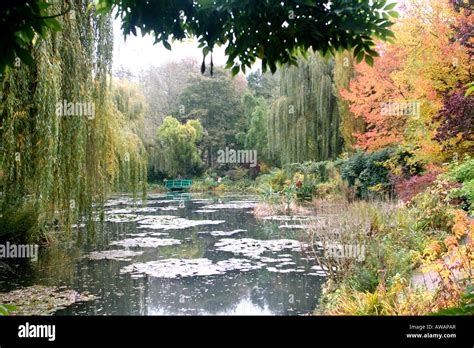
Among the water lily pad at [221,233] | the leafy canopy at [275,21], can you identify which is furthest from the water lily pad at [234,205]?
the leafy canopy at [275,21]

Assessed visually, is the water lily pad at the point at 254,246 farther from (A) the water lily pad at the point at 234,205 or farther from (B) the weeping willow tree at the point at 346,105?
(A) the water lily pad at the point at 234,205

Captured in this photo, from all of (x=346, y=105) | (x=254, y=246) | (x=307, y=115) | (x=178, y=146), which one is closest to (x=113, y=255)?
(x=254, y=246)

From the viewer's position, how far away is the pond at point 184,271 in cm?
309

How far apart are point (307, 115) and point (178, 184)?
4439 mm

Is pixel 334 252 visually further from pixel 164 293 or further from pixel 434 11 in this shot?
pixel 434 11

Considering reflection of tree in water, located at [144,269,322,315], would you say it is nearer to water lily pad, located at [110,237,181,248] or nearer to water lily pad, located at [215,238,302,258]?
water lily pad, located at [215,238,302,258]

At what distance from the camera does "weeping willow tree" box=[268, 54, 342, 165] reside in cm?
850

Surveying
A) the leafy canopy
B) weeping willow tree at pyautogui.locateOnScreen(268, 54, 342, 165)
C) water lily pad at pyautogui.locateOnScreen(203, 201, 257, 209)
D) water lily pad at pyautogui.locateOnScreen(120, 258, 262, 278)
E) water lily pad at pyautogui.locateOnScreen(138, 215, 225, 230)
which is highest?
weeping willow tree at pyautogui.locateOnScreen(268, 54, 342, 165)

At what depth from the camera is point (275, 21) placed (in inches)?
41.5

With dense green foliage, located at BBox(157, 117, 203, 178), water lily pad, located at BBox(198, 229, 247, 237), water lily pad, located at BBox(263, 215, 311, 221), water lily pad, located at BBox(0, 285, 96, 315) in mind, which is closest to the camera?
water lily pad, located at BBox(0, 285, 96, 315)

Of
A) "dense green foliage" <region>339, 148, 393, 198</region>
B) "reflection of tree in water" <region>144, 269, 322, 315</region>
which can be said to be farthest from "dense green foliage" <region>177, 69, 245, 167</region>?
"reflection of tree in water" <region>144, 269, 322, 315</region>

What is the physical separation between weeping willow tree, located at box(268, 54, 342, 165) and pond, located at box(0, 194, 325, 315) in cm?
270

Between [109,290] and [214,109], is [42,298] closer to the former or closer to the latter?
[109,290]

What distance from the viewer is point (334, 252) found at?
339cm
